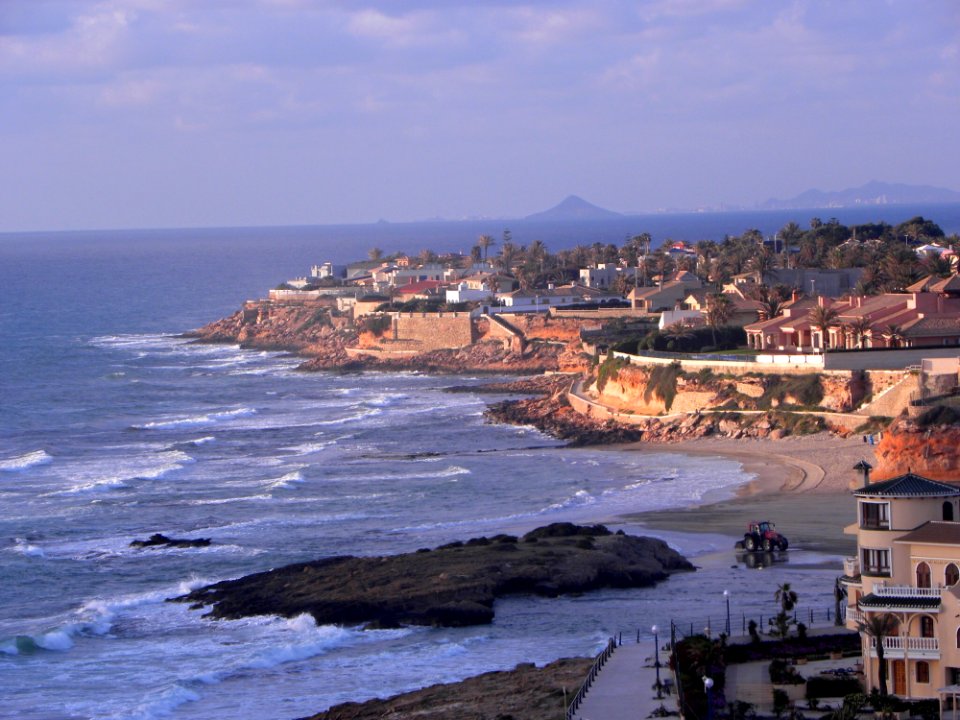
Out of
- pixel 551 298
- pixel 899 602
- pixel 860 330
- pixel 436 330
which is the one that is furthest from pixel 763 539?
pixel 436 330

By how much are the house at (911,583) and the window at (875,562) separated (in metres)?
0.01

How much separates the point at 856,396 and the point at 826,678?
3096cm

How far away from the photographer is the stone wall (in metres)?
87.9

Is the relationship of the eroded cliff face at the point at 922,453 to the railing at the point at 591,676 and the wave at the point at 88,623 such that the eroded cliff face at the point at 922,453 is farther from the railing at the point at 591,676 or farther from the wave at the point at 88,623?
the wave at the point at 88,623

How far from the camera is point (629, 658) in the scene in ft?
85.0

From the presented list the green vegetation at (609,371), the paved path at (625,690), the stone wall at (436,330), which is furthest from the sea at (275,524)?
the green vegetation at (609,371)

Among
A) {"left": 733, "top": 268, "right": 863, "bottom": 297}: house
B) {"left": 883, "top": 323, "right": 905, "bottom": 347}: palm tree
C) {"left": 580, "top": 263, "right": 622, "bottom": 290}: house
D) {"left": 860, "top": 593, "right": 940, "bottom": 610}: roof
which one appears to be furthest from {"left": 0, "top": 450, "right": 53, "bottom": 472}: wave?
{"left": 580, "top": 263, "right": 622, "bottom": 290}: house

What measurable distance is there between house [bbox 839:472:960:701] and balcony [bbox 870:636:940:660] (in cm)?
1

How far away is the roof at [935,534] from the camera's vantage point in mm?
22078

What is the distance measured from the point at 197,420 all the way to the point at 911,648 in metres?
48.5

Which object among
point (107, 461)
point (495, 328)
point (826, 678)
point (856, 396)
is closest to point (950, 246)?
point (495, 328)

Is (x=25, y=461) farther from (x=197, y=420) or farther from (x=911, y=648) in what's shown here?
(x=911, y=648)

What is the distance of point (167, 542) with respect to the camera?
40.3 m

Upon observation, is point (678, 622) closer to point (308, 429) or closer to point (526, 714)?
point (526, 714)
